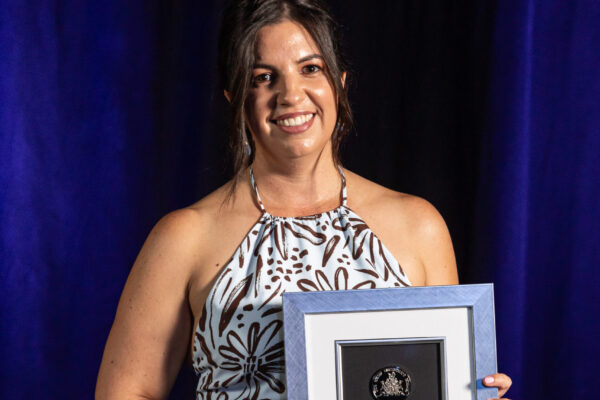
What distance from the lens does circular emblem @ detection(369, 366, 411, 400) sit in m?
1.15

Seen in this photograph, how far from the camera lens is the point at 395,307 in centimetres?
115

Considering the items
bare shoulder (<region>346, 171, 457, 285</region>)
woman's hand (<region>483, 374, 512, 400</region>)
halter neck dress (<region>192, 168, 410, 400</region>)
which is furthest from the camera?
bare shoulder (<region>346, 171, 457, 285</region>)

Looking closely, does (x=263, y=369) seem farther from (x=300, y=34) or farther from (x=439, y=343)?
(x=300, y=34)

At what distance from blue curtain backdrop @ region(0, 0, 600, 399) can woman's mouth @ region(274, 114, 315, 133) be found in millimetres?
419

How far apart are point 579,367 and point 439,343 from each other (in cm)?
47

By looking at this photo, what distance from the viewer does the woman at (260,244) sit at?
132 cm

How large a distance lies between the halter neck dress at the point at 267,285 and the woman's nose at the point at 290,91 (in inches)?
8.6

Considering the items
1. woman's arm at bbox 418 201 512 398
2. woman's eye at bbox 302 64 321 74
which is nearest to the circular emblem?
woman's arm at bbox 418 201 512 398

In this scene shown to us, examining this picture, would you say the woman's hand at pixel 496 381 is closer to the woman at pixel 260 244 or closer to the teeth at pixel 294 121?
the woman at pixel 260 244

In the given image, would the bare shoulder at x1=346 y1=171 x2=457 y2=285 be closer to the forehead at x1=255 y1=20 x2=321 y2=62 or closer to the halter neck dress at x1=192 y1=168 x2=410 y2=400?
the halter neck dress at x1=192 y1=168 x2=410 y2=400

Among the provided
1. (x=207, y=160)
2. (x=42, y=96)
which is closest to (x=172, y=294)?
(x=207, y=160)

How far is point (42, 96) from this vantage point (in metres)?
1.68

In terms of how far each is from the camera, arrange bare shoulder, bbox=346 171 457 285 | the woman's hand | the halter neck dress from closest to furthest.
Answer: the woman's hand, the halter neck dress, bare shoulder, bbox=346 171 457 285

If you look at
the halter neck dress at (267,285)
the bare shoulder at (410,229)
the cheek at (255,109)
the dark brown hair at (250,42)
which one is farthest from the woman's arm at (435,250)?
the cheek at (255,109)
